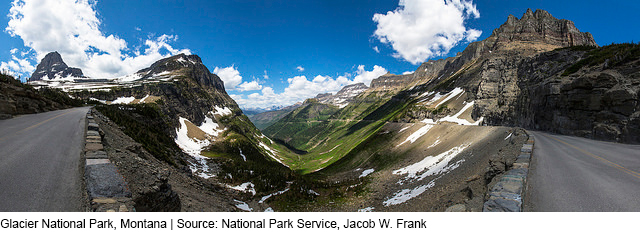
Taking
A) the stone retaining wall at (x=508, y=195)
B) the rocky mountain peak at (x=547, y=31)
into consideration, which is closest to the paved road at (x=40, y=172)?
the stone retaining wall at (x=508, y=195)

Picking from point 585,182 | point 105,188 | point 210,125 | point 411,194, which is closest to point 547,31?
point 411,194

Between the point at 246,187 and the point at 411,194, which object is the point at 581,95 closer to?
the point at 411,194

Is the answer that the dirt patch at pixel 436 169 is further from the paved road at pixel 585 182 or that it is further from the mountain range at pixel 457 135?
the paved road at pixel 585 182

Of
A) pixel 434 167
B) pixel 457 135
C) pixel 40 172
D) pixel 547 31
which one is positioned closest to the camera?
pixel 40 172

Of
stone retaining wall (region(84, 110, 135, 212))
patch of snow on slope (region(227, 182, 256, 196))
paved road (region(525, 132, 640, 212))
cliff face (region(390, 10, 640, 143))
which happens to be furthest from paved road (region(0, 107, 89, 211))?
cliff face (region(390, 10, 640, 143))

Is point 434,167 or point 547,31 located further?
point 547,31

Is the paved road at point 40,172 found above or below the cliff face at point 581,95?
below
